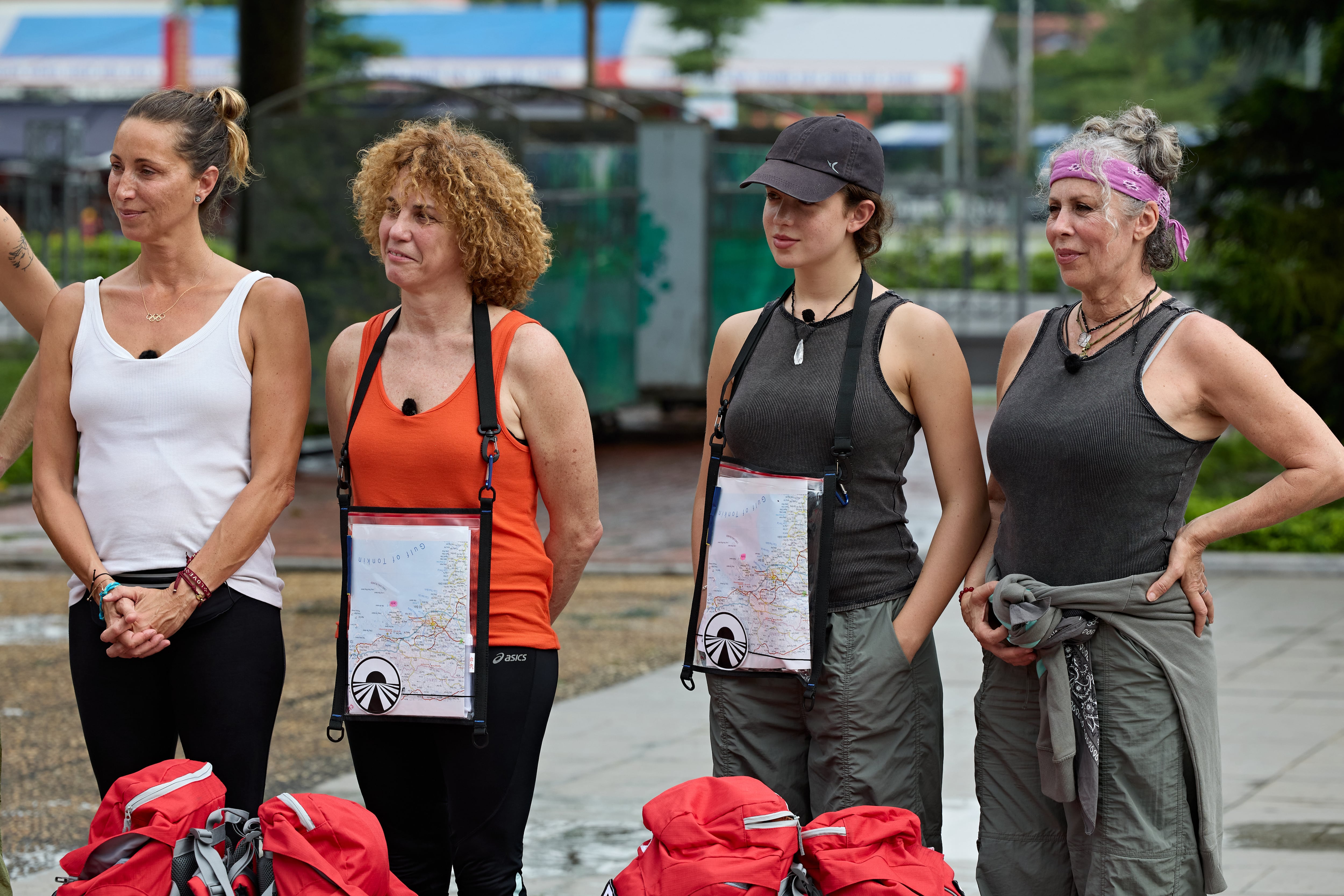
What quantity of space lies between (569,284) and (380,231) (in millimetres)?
10201

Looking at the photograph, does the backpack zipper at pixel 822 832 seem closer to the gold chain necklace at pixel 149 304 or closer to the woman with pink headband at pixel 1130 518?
the woman with pink headband at pixel 1130 518

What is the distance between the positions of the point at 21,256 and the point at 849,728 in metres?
2.04

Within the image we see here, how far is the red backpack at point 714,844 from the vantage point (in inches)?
111

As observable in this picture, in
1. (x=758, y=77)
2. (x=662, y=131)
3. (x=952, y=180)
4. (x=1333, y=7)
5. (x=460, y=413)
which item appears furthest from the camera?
(x=758, y=77)

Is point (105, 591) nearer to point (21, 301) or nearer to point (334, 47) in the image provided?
point (21, 301)

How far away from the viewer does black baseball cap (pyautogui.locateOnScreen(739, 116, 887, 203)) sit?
3.22m

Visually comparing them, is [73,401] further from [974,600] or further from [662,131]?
[662,131]

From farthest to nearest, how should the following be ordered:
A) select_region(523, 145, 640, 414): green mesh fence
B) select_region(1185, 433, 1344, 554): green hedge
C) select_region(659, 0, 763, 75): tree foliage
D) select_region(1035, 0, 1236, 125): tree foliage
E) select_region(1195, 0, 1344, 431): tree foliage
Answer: select_region(1035, 0, 1236, 125): tree foliage
select_region(659, 0, 763, 75): tree foliage
select_region(523, 145, 640, 414): green mesh fence
select_region(1195, 0, 1344, 431): tree foliage
select_region(1185, 433, 1344, 554): green hedge

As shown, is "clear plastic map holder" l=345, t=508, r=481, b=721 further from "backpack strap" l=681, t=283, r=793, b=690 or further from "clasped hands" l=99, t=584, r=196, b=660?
"backpack strap" l=681, t=283, r=793, b=690

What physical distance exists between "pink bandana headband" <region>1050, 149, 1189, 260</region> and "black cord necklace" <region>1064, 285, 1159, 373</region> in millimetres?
114

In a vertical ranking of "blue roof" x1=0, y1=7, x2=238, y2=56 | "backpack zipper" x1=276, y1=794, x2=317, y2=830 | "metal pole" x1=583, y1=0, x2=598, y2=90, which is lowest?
"backpack zipper" x1=276, y1=794, x2=317, y2=830

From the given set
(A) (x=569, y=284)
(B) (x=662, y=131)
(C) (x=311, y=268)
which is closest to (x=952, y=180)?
(B) (x=662, y=131)

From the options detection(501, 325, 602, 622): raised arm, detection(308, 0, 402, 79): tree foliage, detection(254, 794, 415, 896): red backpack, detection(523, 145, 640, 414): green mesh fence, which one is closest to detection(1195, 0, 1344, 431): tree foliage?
detection(523, 145, 640, 414): green mesh fence

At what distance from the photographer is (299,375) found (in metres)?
3.32
